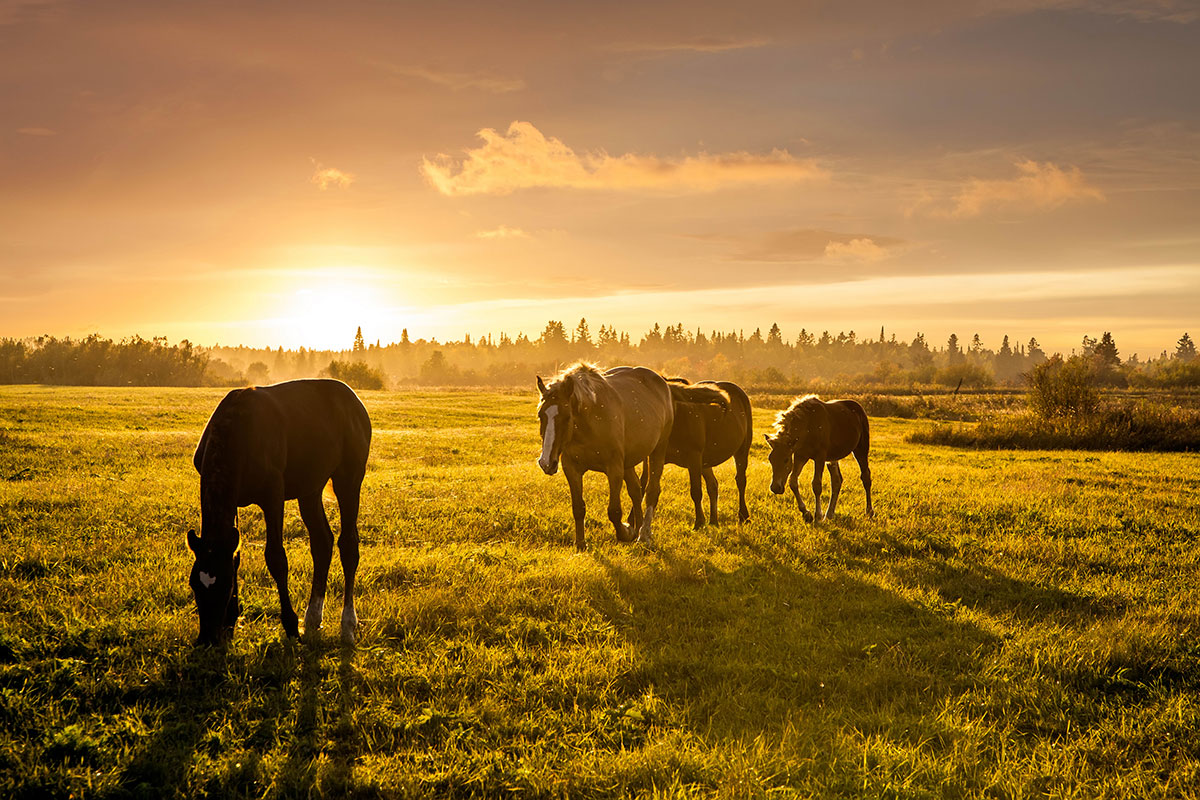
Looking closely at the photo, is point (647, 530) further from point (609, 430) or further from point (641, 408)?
point (641, 408)

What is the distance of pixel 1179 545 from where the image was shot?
10.8m

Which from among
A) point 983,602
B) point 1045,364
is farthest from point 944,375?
point 983,602

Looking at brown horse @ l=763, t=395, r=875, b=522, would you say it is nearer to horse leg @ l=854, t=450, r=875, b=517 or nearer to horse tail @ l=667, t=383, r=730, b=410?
horse leg @ l=854, t=450, r=875, b=517

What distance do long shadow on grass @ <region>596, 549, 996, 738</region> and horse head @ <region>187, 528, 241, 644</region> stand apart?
3.76 meters

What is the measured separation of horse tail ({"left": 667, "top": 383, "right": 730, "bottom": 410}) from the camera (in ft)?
41.1

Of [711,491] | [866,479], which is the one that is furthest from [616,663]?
[866,479]

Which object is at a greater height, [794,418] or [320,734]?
[794,418]

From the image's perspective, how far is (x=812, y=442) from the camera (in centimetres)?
1266

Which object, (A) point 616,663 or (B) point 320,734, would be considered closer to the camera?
(B) point 320,734

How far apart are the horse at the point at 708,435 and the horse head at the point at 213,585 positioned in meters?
7.93

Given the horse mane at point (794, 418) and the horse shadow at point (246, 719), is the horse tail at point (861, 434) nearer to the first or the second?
the horse mane at point (794, 418)

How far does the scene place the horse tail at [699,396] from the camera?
12.5m

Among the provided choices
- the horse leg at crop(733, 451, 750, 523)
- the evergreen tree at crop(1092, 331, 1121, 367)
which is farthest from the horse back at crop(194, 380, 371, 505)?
the evergreen tree at crop(1092, 331, 1121, 367)

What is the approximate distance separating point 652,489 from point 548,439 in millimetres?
3092
